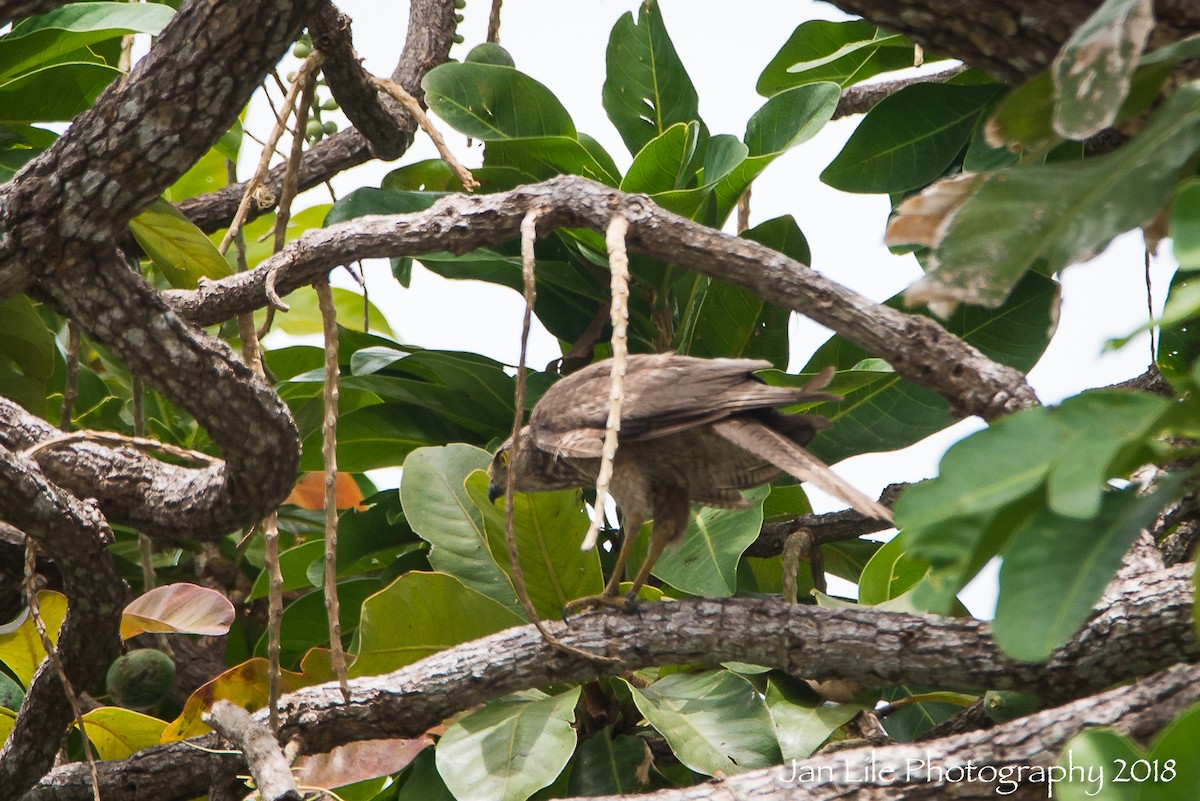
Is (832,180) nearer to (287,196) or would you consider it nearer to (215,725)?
(287,196)

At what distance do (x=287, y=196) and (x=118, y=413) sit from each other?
154 cm

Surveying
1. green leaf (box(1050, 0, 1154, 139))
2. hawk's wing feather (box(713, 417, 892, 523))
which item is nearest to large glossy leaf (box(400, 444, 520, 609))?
hawk's wing feather (box(713, 417, 892, 523))

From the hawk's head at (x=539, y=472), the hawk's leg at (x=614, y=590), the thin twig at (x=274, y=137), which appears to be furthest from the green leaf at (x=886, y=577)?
the thin twig at (x=274, y=137)

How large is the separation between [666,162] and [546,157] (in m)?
0.31

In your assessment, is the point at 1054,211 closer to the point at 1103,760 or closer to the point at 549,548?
the point at 1103,760

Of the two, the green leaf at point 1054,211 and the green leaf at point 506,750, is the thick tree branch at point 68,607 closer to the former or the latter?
the green leaf at point 506,750

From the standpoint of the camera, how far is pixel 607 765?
2.30 meters

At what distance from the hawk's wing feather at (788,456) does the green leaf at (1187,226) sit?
745 mm

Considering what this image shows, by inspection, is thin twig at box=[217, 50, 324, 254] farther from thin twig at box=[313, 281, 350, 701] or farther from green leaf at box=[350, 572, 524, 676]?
green leaf at box=[350, 572, 524, 676]

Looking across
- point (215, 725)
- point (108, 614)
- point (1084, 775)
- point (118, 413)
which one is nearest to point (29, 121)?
point (118, 413)

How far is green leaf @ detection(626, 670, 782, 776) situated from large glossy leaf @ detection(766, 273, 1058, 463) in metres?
0.68

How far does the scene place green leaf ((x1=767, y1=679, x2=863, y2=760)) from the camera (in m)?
2.07

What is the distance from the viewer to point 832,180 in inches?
104

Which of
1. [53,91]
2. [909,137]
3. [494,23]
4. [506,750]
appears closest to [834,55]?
[909,137]
